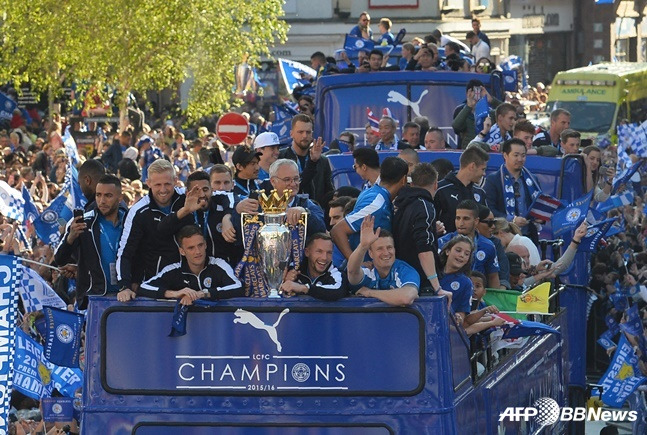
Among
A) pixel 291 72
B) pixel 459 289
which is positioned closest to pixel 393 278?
pixel 459 289

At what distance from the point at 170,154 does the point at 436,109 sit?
11.0 metres

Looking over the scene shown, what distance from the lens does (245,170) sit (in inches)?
491

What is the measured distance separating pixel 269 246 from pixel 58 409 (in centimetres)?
285

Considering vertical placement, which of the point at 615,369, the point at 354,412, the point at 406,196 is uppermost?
the point at 406,196

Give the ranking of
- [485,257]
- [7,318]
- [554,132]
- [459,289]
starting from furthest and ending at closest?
[554,132]
[485,257]
[7,318]
[459,289]

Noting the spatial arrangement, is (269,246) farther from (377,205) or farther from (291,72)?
(291,72)

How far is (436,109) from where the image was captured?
20.0m

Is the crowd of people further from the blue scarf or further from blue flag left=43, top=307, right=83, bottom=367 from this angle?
blue flag left=43, top=307, right=83, bottom=367

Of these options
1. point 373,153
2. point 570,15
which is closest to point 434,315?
point 373,153

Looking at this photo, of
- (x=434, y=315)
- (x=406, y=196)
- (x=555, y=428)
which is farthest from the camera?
(x=555, y=428)

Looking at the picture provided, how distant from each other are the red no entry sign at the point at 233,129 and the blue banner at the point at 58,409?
623 inches

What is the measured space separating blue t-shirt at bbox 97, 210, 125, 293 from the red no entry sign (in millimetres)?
16190

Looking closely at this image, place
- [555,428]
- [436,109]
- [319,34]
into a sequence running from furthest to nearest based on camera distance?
1. [319,34]
2. [436,109]
3. [555,428]

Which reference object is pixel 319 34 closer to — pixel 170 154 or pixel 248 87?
pixel 248 87
